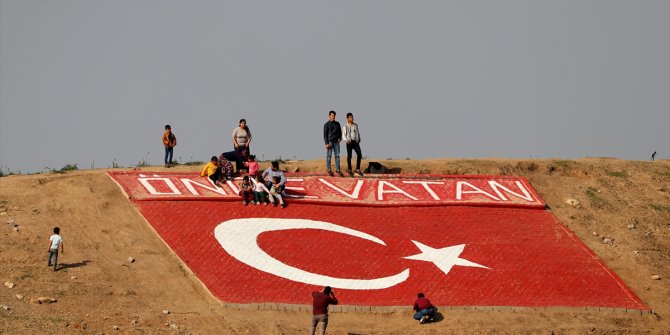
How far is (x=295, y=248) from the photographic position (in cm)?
3369

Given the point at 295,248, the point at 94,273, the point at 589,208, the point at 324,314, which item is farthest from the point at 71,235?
the point at 589,208

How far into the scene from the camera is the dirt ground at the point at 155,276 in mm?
29172

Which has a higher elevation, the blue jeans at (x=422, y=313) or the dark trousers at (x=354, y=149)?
the dark trousers at (x=354, y=149)

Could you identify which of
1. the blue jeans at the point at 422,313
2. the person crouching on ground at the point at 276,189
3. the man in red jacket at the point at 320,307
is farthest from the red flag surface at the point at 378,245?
the man in red jacket at the point at 320,307

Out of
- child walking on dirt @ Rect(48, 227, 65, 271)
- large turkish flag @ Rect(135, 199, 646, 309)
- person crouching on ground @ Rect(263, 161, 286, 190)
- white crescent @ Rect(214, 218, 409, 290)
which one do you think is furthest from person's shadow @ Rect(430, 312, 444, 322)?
child walking on dirt @ Rect(48, 227, 65, 271)

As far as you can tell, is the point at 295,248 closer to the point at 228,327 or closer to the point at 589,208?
the point at 228,327

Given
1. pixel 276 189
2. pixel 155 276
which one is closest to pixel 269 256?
pixel 276 189

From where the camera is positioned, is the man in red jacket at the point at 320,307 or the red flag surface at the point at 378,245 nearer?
the man in red jacket at the point at 320,307

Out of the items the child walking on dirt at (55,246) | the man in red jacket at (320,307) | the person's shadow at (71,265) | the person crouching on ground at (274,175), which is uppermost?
the person crouching on ground at (274,175)

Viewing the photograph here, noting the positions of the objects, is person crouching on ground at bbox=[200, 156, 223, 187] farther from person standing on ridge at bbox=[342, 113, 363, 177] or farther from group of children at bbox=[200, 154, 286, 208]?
person standing on ridge at bbox=[342, 113, 363, 177]

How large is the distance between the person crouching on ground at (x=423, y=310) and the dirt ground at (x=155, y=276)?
21 cm

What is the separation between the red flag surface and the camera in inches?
1273

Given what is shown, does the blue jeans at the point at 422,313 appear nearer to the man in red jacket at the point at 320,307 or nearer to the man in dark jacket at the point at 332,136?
the man in red jacket at the point at 320,307

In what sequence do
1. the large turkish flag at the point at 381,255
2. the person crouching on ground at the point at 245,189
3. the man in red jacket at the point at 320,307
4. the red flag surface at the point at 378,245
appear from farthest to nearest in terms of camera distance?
the person crouching on ground at the point at 245,189, the red flag surface at the point at 378,245, the large turkish flag at the point at 381,255, the man in red jacket at the point at 320,307
